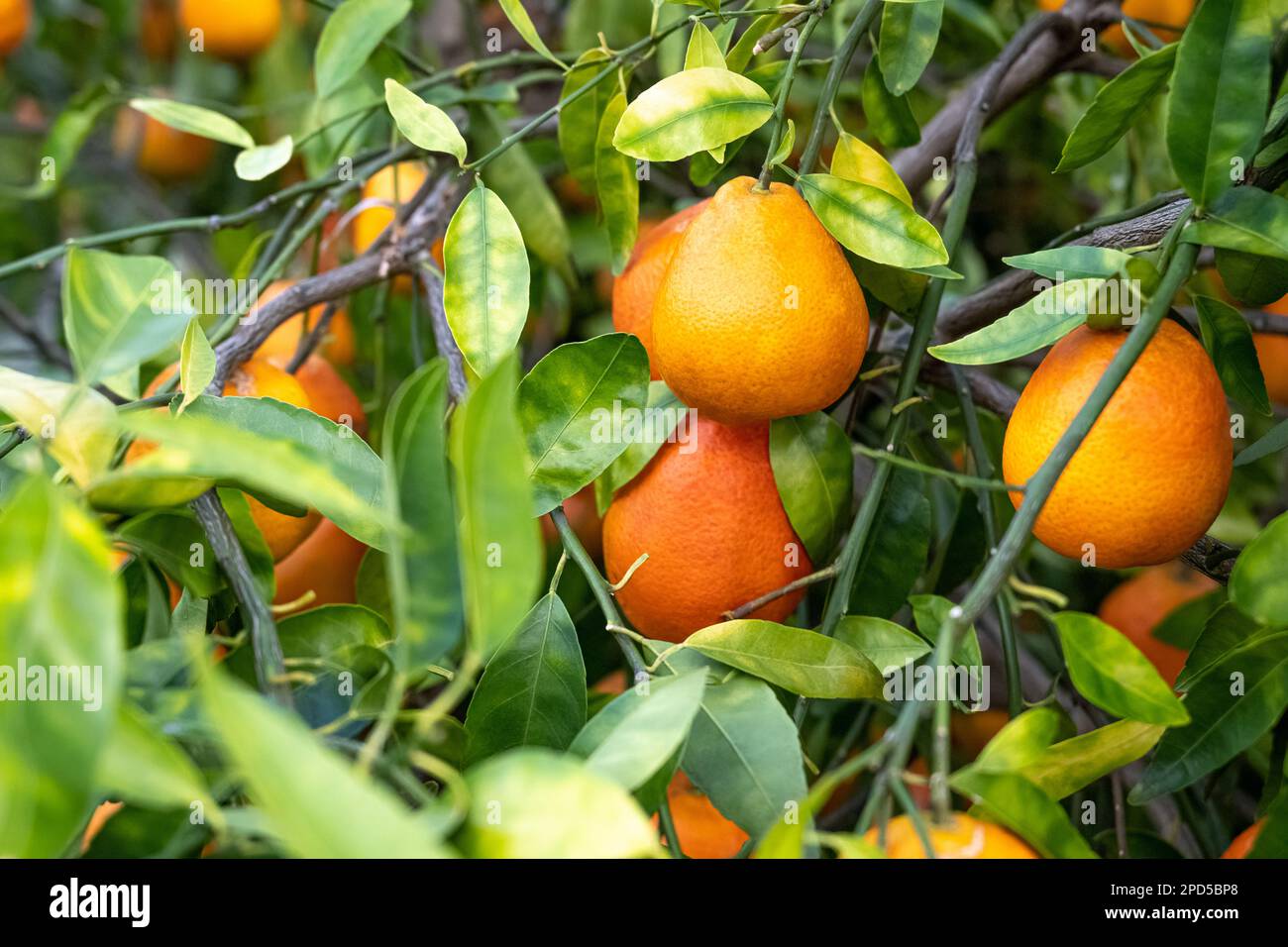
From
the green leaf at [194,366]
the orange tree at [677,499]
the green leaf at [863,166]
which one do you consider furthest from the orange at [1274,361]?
the green leaf at [194,366]

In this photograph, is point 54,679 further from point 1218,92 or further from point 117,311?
point 1218,92

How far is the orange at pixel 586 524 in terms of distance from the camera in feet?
2.88

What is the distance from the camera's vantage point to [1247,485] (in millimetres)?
989

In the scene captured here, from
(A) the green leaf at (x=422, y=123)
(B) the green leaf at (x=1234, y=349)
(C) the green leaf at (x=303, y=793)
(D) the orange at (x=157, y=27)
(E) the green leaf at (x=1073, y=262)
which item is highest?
(D) the orange at (x=157, y=27)

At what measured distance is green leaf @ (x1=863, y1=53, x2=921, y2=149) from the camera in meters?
0.70

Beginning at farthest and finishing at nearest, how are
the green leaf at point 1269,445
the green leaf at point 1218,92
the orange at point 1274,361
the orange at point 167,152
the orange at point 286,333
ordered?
the orange at point 167,152, the orange at point 1274,361, the orange at point 286,333, the green leaf at point 1269,445, the green leaf at point 1218,92

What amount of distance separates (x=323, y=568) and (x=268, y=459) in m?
0.50

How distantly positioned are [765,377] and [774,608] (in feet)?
0.49

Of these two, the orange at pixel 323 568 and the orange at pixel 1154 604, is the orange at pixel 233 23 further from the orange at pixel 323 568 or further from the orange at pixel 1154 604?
the orange at pixel 1154 604

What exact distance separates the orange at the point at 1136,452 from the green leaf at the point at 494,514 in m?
0.28

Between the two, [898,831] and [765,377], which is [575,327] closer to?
[765,377]

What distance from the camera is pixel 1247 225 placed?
0.50m

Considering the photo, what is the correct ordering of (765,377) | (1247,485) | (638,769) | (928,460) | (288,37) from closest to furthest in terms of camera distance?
(638,769)
(765,377)
(928,460)
(1247,485)
(288,37)
